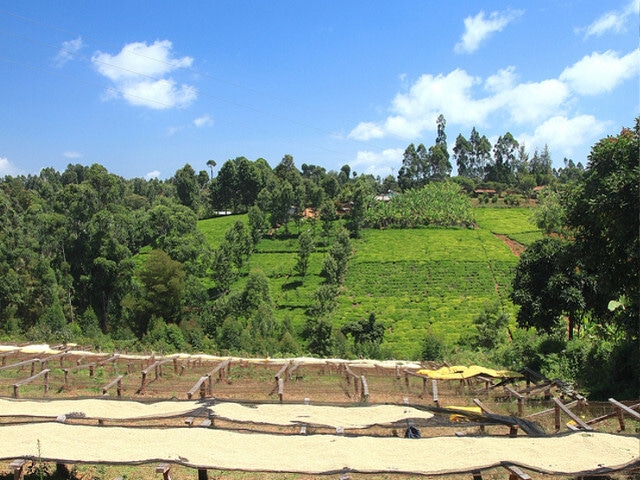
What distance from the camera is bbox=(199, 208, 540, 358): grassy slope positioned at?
38.7 meters

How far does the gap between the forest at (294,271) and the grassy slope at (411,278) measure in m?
0.99

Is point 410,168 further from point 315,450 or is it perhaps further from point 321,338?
point 315,450

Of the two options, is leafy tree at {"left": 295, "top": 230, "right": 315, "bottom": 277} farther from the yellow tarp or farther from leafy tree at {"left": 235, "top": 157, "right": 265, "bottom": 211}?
the yellow tarp

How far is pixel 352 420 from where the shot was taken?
845 centimetres

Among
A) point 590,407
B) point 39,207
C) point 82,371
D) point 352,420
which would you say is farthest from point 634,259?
point 39,207

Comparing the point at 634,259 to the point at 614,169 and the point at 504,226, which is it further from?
the point at 504,226

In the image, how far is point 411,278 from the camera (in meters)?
49.1

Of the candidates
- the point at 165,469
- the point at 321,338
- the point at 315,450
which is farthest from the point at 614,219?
the point at 321,338

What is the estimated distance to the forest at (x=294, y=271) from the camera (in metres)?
13.7

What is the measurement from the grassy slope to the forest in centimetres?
99

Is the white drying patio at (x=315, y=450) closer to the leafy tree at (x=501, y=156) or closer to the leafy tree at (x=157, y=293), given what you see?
the leafy tree at (x=157, y=293)

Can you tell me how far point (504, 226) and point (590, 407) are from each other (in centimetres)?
6051

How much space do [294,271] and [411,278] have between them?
40.9 feet

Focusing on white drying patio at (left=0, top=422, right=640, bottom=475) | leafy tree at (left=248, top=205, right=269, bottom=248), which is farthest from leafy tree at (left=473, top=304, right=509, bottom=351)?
leafy tree at (left=248, top=205, right=269, bottom=248)
